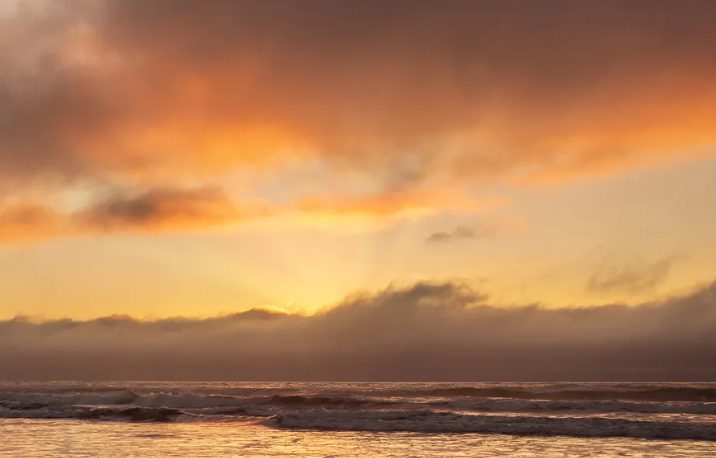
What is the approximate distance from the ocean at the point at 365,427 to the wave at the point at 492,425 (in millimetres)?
38

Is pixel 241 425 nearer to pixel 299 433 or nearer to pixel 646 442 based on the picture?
pixel 299 433

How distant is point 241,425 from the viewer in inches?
1069

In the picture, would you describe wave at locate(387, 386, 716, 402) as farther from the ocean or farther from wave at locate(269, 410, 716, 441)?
wave at locate(269, 410, 716, 441)

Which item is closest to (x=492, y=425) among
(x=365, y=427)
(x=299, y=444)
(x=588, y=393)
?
(x=365, y=427)

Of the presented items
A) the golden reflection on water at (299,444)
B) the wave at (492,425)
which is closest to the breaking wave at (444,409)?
the wave at (492,425)

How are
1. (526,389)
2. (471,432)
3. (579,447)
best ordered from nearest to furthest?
(579,447)
(471,432)
(526,389)

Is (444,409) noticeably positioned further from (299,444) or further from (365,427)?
(299,444)

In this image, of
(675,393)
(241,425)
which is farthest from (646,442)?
(675,393)

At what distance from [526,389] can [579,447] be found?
85.9 feet

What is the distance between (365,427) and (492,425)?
14.4 feet

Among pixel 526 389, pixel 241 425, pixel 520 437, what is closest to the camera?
pixel 520 437

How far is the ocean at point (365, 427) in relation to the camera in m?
18.9

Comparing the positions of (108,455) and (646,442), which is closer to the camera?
(108,455)

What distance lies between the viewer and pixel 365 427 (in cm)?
2589
